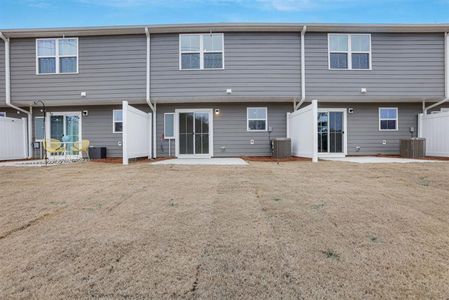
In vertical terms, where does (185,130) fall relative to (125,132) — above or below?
above

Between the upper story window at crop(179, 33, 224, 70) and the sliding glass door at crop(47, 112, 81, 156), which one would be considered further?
the sliding glass door at crop(47, 112, 81, 156)

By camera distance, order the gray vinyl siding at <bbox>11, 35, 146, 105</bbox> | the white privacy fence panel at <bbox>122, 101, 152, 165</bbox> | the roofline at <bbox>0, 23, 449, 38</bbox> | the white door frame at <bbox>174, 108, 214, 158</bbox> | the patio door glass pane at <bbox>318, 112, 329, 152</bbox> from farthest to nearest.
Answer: the patio door glass pane at <bbox>318, 112, 329, 152</bbox>
the white door frame at <bbox>174, 108, 214, 158</bbox>
the gray vinyl siding at <bbox>11, 35, 146, 105</bbox>
the roofline at <bbox>0, 23, 449, 38</bbox>
the white privacy fence panel at <bbox>122, 101, 152, 165</bbox>

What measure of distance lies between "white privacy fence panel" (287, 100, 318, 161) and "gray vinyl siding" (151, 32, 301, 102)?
1108mm

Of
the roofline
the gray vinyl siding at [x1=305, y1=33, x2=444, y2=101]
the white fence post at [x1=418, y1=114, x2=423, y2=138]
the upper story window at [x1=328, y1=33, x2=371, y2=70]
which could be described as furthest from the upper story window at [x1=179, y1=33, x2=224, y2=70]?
the white fence post at [x1=418, y1=114, x2=423, y2=138]

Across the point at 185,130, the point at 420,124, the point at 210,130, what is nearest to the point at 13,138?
the point at 185,130

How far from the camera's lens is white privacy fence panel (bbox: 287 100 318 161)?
386 inches

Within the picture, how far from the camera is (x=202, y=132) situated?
1260 centimetres

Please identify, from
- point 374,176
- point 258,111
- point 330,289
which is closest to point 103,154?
point 258,111

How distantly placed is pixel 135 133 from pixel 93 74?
327 cm

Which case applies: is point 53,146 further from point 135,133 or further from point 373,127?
point 373,127

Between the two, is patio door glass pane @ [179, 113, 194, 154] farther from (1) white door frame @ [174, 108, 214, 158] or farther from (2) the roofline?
(2) the roofline

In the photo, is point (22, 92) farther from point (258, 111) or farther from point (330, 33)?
point (330, 33)

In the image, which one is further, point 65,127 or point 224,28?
point 65,127

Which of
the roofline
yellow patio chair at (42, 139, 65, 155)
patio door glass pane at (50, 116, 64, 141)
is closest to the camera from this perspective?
yellow patio chair at (42, 139, 65, 155)
